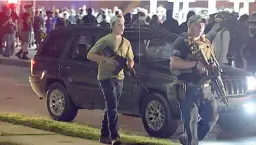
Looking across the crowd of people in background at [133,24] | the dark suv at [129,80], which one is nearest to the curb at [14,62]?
the crowd of people in background at [133,24]

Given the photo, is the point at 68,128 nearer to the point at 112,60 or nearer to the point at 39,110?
the point at 112,60

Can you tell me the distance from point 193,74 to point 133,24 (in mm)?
4974

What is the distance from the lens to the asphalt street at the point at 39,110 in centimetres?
1080

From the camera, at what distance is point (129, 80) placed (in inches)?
430

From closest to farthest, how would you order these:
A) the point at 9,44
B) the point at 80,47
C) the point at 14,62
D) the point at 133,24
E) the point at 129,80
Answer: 1. the point at 129,80
2. the point at 80,47
3. the point at 133,24
4. the point at 14,62
5. the point at 9,44

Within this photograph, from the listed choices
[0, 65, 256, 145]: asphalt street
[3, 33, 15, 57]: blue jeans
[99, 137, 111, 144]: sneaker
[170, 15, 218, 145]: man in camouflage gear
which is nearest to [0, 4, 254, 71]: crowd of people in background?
[3, 33, 15, 57]: blue jeans

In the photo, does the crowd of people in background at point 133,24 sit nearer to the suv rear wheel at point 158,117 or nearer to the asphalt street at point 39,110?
the asphalt street at point 39,110

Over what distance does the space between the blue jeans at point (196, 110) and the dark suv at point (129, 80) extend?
1512mm

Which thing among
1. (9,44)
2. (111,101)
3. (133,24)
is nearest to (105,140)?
(111,101)

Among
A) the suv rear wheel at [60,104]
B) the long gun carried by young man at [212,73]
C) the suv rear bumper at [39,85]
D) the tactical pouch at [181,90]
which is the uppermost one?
the long gun carried by young man at [212,73]

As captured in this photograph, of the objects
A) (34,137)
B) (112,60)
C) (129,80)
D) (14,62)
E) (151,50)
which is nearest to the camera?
(112,60)

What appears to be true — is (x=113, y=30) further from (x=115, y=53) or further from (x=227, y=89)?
(x=227, y=89)

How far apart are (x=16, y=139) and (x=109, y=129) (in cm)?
135

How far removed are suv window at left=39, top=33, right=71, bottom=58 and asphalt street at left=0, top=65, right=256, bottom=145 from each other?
3.82 feet
